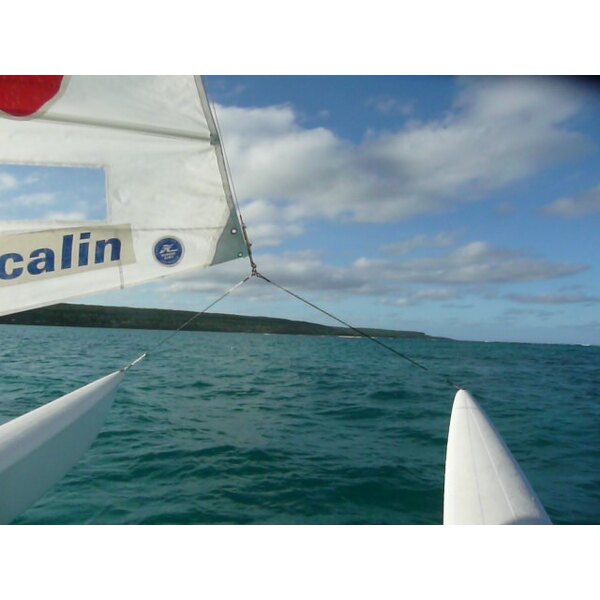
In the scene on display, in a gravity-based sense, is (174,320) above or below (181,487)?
above

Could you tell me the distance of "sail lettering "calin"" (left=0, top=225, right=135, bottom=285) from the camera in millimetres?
2426

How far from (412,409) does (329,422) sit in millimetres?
2170

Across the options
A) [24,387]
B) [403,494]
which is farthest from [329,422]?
[24,387]

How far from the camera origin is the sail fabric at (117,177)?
2418 mm

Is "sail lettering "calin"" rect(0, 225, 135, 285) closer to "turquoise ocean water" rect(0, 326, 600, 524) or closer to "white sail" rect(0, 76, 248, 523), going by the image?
"white sail" rect(0, 76, 248, 523)

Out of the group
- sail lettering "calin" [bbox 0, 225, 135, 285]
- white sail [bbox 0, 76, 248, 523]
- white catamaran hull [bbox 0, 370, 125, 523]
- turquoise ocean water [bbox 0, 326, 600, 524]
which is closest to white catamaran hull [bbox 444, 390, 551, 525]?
turquoise ocean water [bbox 0, 326, 600, 524]

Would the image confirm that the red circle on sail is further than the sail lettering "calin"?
No

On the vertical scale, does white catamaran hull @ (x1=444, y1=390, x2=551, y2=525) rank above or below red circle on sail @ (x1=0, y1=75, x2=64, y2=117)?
below

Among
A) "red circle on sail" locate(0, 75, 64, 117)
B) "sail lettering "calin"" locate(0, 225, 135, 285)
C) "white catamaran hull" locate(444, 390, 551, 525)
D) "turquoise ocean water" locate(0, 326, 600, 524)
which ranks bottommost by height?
"turquoise ocean water" locate(0, 326, 600, 524)

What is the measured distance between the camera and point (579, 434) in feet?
22.9

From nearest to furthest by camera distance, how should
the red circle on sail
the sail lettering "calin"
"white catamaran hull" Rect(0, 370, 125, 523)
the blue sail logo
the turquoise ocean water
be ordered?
the red circle on sail < the sail lettering "calin" < the blue sail logo < "white catamaran hull" Rect(0, 370, 125, 523) < the turquoise ocean water

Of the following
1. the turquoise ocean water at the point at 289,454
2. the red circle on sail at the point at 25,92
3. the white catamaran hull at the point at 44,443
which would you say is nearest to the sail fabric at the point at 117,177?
the red circle on sail at the point at 25,92

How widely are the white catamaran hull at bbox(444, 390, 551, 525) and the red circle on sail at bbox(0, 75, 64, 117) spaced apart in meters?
3.55
